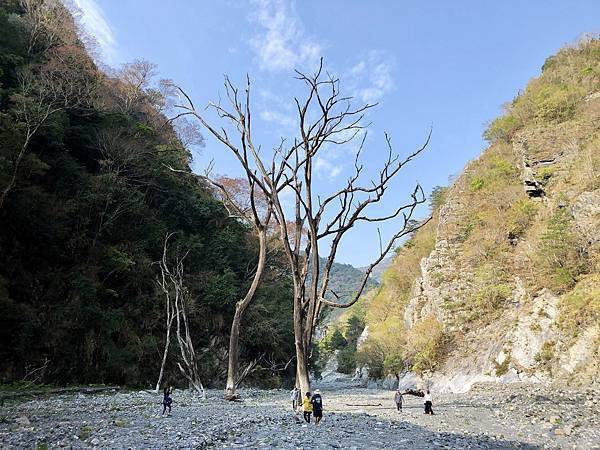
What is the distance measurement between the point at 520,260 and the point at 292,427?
70.2 feet

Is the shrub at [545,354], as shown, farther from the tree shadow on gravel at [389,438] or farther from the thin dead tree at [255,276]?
the thin dead tree at [255,276]

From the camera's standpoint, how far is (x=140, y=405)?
44.4 feet

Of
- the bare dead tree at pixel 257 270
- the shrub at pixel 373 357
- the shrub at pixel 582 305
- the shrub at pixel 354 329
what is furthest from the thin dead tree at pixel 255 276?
the shrub at pixel 354 329

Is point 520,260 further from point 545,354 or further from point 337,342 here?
point 337,342

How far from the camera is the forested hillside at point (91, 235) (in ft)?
58.4

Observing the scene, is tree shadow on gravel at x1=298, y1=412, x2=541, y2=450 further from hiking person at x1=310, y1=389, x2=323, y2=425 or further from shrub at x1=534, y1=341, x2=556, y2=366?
shrub at x1=534, y1=341, x2=556, y2=366

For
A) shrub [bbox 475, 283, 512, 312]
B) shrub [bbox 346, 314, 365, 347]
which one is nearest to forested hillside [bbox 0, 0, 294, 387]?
shrub [bbox 475, 283, 512, 312]

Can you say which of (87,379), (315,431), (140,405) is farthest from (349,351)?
(315,431)

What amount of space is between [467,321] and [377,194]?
18030mm

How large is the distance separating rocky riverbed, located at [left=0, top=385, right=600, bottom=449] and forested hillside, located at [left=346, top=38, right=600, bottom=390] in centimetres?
583

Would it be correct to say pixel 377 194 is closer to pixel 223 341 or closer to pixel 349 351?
pixel 223 341

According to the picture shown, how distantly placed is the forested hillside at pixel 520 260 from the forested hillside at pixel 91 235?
1130cm

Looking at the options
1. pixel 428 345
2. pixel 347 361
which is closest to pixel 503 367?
pixel 428 345

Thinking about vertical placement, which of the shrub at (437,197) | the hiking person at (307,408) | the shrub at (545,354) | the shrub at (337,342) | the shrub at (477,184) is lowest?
the hiking person at (307,408)
